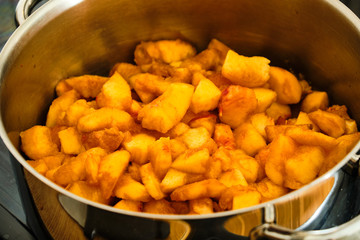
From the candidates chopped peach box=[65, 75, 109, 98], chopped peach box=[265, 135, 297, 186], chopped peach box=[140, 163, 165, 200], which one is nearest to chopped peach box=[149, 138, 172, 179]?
chopped peach box=[140, 163, 165, 200]

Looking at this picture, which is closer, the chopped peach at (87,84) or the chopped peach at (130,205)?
the chopped peach at (130,205)

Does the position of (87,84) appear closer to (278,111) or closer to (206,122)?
(206,122)

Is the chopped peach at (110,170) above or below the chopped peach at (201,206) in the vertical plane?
below

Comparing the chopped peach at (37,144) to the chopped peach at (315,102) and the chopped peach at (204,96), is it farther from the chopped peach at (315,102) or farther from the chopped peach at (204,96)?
the chopped peach at (315,102)

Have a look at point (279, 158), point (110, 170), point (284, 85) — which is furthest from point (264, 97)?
point (110, 170)

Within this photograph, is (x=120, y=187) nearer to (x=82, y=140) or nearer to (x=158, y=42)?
(x=82, y=140)

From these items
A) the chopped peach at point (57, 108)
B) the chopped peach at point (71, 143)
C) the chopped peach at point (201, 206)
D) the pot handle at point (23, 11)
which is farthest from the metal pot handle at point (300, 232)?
the pot handle at point (23, 11)

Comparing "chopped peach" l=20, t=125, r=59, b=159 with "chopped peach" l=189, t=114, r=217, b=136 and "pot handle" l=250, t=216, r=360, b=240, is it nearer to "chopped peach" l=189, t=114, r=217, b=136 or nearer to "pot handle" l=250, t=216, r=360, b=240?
"chopped peach" l=189, t=114, r=217, b=136

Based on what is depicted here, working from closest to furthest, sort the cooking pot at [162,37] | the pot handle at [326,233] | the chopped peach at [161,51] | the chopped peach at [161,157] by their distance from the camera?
the pot handle at [326,233]
the cooking pot at [162,37]
the chopped peach at [161,157]
the chopped peach at [161,51]

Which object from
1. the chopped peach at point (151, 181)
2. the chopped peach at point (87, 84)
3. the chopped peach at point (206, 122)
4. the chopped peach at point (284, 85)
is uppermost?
the chopped peach at point (284, 85)
